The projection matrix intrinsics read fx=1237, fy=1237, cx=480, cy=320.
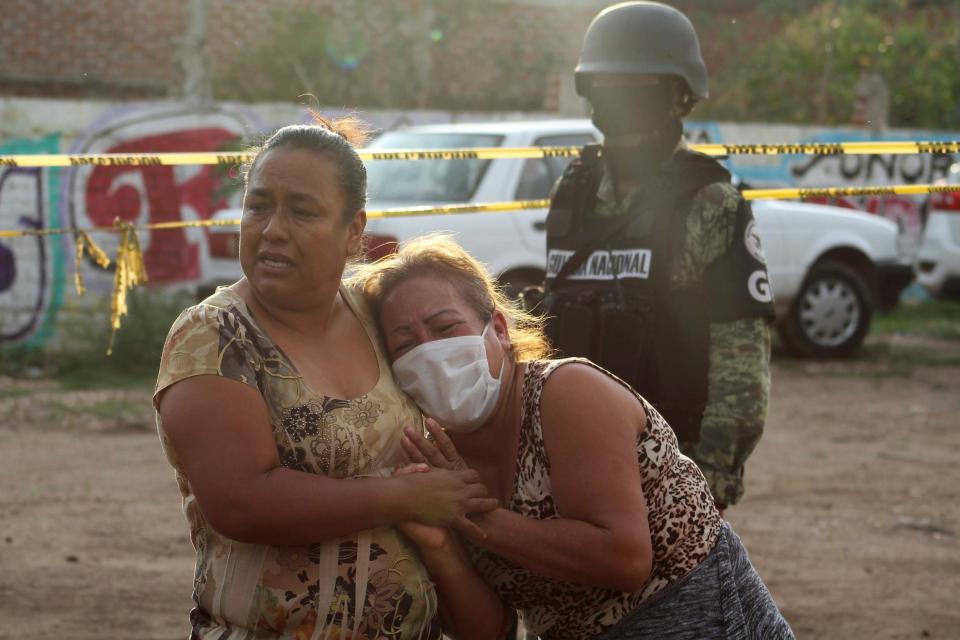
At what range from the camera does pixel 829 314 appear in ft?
36.0

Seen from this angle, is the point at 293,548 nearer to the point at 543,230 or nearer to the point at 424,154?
the point at 424,154

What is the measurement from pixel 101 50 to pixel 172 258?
6964 mm

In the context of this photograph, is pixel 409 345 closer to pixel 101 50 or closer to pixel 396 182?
pixel 396 182

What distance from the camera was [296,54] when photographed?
15320mm

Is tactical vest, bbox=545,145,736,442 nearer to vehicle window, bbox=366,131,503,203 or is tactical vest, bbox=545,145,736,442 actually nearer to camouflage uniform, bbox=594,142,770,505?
camouflage uniform, bbox=594,142,770,505

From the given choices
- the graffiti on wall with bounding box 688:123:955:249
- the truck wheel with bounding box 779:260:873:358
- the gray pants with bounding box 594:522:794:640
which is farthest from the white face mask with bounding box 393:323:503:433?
the graffiti on wall with bounding box 688:123:955:249

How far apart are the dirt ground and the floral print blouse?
2.65 meters

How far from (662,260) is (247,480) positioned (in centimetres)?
144

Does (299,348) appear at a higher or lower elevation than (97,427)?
higher

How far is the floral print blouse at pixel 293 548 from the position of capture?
2.14m

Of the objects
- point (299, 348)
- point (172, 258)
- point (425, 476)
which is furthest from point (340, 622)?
point (172, 258)

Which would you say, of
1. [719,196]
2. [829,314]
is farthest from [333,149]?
[829,314]

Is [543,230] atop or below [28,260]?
atop

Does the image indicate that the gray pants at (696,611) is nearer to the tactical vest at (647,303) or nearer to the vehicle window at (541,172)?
the tactical vest at (647,303)
